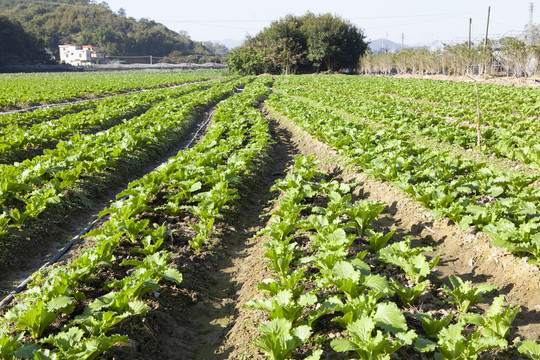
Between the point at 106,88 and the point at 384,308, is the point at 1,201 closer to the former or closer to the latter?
the point at 384,308

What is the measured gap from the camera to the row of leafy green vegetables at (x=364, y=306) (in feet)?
10.3

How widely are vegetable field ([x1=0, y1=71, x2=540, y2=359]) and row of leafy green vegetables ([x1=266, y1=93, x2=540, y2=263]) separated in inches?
1.4

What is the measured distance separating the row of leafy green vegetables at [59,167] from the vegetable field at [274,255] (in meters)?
0.06

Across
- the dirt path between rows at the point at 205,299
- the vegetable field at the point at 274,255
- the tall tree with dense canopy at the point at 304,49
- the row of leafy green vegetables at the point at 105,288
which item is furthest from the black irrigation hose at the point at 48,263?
the tall tree with dense canopy at the point at 304,49

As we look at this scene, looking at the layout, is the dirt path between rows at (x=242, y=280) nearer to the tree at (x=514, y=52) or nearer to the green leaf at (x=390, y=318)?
the green leaf at (x=390, y=318)

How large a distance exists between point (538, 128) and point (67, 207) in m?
13.9

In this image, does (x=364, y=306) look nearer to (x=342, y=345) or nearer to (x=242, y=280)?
(x=342, y=345)

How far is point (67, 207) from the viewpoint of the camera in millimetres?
7648

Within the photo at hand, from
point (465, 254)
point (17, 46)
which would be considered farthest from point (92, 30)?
point (465, 254)

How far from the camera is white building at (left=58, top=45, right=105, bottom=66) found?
114 m

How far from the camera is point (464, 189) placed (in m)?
6.26

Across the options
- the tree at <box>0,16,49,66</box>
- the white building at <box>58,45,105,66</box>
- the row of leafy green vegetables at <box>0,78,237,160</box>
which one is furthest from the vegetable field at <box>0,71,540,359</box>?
the white building at <box>58,45,105,66</box>

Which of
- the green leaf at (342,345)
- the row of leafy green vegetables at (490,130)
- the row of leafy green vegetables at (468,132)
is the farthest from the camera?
the row of leafy green vegetables at (490,130)

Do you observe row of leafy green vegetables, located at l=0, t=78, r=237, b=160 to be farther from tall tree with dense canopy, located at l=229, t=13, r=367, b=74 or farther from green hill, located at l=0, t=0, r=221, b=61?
green hill, located at l=0, t=0, r=221, b=61
